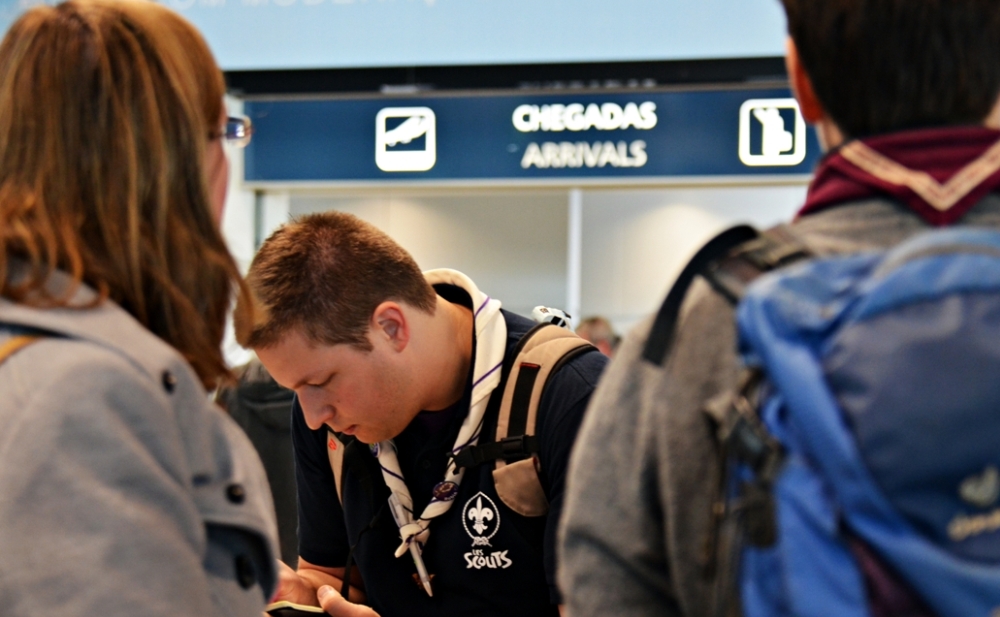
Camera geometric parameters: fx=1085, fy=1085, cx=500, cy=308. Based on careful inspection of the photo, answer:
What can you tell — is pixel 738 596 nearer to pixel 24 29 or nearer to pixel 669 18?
pixel 24 29

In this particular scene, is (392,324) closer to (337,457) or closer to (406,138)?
(337,457)

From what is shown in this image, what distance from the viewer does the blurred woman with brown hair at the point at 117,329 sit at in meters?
1.04

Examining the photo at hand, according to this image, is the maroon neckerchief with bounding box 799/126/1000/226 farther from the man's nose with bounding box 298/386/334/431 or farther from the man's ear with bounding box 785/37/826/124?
the man's nose with bounding box 298/386/334/431

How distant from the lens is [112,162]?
1216mm

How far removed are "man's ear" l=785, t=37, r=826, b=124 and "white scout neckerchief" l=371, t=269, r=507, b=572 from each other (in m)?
1.26

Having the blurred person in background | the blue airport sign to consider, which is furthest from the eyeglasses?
the blue airport sign

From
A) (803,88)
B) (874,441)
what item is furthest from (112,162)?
(874,441)

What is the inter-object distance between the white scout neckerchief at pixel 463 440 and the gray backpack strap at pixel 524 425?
0.05 meters

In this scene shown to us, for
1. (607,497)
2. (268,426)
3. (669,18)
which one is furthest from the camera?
(669,18)

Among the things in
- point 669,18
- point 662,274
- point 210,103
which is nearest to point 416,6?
point 669,18

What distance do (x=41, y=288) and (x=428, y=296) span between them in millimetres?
1355

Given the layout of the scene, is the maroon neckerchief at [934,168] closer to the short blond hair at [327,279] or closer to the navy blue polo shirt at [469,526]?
the navy blue polo shirt at [469,526]

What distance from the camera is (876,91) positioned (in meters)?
1.02

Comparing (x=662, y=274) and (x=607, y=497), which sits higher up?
(x=607, y=497)
